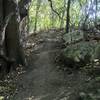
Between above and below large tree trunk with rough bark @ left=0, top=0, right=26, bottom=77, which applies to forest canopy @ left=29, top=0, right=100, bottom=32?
above

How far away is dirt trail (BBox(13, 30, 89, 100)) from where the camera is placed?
9.47 meters

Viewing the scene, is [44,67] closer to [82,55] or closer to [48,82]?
[48,82]

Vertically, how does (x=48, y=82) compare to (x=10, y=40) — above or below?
below

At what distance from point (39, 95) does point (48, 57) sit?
4.48m

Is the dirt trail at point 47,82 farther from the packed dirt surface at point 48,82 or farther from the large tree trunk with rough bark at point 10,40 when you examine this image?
the large tree trunk with rough bark at point 10,40

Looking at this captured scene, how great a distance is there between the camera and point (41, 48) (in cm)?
1630

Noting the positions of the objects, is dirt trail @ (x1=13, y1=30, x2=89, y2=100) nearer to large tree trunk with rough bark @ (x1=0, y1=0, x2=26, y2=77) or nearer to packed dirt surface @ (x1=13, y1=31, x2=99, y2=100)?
packed dirt surface @ (x1=13, y1=31, x2=99, y2=100)

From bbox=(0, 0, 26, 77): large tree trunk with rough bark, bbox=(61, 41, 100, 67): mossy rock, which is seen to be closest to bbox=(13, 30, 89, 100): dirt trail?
bbox=(61, 41, 100, 67): mossy rock

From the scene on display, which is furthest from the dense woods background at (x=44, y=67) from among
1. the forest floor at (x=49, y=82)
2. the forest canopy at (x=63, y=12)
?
the forest canopy at (x=63, y=12)

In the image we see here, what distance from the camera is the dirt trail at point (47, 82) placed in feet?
31.1

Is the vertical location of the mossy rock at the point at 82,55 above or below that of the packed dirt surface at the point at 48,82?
above

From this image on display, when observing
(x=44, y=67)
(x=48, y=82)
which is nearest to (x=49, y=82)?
(x=48, y=82)

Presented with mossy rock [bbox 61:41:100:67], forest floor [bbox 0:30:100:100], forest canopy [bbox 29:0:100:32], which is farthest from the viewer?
forest canopy [bbox 29:0:100:32]

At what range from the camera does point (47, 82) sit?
1079 centimetres
